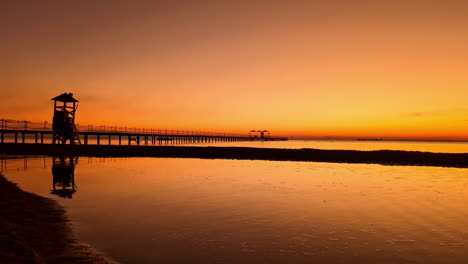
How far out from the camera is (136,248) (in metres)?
6.88

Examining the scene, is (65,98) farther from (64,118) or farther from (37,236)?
(37,236)

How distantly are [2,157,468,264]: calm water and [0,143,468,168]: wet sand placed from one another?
49.6 feet

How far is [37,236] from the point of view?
7188mm

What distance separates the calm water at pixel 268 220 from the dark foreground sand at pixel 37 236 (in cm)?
38

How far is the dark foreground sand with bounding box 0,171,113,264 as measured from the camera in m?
5.77

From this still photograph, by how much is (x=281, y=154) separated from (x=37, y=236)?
1253 inches

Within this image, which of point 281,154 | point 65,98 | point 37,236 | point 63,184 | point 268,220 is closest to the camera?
point 37,236

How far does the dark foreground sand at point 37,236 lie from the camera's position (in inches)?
227

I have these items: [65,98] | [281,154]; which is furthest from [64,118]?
[281,154]

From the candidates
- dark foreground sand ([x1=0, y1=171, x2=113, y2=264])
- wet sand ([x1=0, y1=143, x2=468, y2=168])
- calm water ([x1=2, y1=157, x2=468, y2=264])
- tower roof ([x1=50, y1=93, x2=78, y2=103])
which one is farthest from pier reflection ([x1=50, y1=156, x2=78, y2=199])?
tower roof ([x1=50, y1=93, x2=78, y2=103])

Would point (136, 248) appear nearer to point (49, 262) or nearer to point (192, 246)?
point (192, 246)

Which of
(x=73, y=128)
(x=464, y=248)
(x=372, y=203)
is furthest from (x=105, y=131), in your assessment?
(x=464, y=248)

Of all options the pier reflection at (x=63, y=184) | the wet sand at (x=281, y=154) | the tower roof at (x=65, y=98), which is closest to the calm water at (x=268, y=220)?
the pier reflection at (x=63, y=184)

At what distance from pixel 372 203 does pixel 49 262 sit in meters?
10.4
